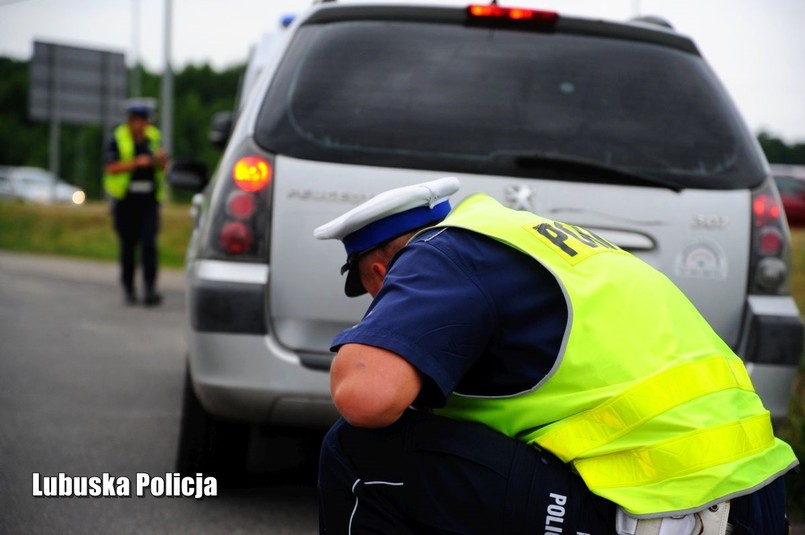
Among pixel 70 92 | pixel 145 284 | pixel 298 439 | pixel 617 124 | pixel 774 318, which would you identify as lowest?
pixel 70 92

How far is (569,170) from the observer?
3855 millimetres

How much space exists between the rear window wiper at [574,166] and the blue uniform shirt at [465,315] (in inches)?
59.8

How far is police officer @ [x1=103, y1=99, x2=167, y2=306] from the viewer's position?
10.8 metres

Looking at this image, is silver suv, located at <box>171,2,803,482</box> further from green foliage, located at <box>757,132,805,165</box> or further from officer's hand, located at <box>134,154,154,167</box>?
green foliage, located at <box>757,132,805,165</box>

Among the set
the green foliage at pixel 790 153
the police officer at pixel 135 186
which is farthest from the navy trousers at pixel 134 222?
the green foliage at pixel 790 153

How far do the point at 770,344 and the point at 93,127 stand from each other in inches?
3483

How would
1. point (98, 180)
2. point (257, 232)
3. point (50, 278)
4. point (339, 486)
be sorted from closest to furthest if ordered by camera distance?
point (339, 486)
point (257, 232)
point (50, 278)
point (98, 180)

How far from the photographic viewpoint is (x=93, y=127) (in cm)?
8838

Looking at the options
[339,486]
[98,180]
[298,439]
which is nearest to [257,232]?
[339,486]

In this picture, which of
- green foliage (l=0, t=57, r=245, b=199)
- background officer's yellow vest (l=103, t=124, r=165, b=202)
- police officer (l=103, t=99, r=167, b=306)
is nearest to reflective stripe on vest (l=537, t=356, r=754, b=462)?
police officer (l=103, t=99, r=167, b=306)

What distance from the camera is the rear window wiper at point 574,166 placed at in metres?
3.85

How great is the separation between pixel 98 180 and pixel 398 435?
288 ft

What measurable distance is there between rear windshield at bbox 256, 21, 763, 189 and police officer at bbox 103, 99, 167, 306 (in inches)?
276

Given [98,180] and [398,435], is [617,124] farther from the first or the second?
[98,180]
